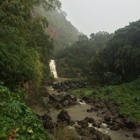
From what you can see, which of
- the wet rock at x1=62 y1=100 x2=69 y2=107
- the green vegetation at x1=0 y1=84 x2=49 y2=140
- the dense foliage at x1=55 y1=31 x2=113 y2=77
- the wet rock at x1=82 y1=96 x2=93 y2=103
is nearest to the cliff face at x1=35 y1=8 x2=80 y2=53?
the dense foliage at x1=55 y1=31 x2=113 y2=77

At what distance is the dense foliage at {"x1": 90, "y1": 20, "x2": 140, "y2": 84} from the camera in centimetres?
2323

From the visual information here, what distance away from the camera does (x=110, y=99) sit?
17.0 metres

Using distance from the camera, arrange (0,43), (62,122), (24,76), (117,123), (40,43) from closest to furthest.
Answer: (0,43) < (24,76) < (62,122) < (117,123) < (40,43)

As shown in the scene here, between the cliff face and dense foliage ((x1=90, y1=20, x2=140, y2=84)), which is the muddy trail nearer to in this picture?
dense foliage ((x1=90, y1=20, x2=140, y2=84))

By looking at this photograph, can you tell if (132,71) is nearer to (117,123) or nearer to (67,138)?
(117,123)

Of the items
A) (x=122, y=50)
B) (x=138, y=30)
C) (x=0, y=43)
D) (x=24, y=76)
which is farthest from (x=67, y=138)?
(x=138, y=30)

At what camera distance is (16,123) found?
4.66 m

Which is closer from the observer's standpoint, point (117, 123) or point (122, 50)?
point (117, 123)

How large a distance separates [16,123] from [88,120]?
6.99 m

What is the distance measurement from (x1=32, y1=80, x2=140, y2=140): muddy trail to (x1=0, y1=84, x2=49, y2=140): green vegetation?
2573 millimetres

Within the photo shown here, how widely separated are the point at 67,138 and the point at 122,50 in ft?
60.2

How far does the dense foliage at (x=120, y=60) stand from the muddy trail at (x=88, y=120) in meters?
8.44

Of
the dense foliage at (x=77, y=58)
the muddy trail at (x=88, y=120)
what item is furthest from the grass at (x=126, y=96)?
the dense foliage at (x=77, y=58)

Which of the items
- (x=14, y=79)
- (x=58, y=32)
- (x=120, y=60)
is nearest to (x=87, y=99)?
(x=120, y=60)
